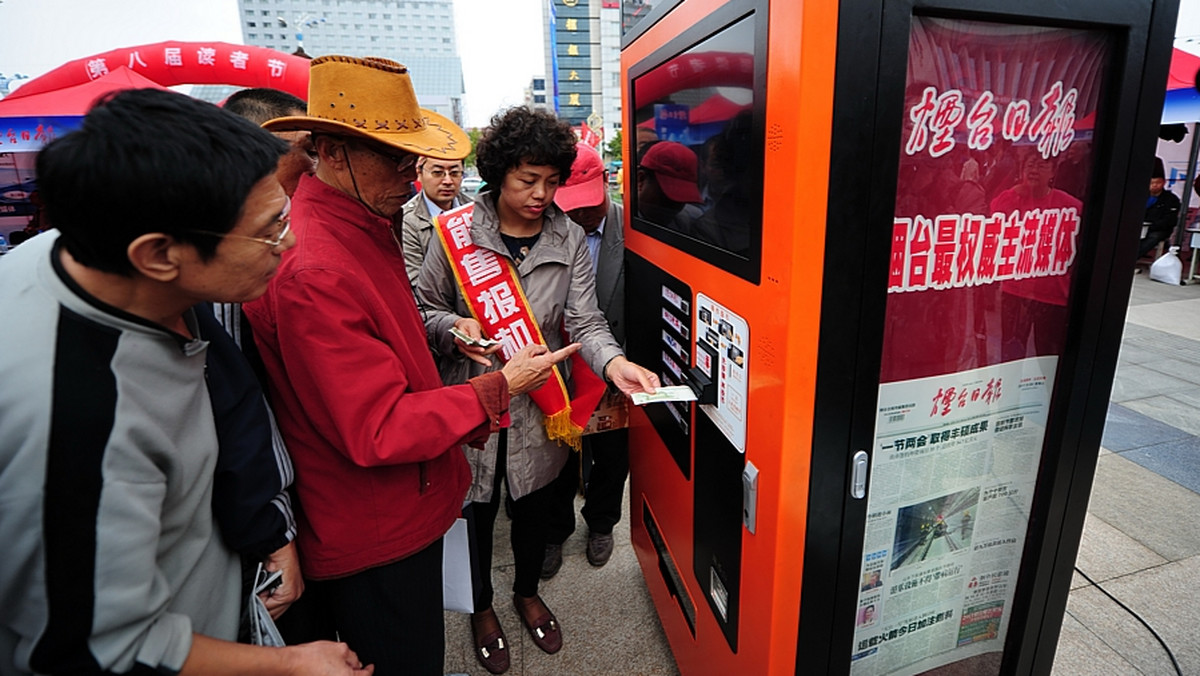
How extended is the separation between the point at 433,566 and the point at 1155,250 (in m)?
11.0

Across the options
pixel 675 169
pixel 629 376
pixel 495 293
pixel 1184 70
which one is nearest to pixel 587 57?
pixel 1184 70

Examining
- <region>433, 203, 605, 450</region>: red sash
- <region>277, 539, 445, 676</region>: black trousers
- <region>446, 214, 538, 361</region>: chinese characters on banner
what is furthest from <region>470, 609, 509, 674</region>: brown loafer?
<region>446, 214, 538, 361</region>: chinese characters on banner

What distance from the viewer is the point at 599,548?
264 centimetres

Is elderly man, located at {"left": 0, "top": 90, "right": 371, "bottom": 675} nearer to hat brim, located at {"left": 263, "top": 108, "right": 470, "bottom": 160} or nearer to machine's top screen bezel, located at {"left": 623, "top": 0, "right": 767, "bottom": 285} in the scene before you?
hat brim, located at {"left": 263, "top": 108, "right": 470, "bottom": 160}

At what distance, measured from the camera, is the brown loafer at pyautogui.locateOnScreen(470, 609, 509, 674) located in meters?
2.10

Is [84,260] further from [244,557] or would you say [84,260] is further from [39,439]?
[244,557]

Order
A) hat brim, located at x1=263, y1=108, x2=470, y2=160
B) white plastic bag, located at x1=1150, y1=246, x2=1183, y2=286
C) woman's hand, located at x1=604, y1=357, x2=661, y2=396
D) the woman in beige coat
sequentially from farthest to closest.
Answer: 1. white plastic bag, located at x1=1150, y1=246, x2=1183, y2=286
2. the woman in beige coat
3. woman's hand, located at x1=604, y1=357, x2=661, y2=396
4. hat brim, located at x1=263, y1=108, x2=470, y2=160

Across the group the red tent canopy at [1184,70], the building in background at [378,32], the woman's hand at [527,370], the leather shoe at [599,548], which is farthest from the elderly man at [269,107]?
the building in background at [378,32]

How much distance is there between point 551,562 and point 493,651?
1.67 ft

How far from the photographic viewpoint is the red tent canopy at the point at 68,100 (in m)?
4.54

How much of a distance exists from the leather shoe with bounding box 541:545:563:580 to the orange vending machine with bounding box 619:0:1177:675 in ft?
3.83

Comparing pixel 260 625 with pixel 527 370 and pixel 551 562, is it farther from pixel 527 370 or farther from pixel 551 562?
pixel 551 562

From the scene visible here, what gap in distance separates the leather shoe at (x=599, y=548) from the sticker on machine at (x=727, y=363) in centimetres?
142

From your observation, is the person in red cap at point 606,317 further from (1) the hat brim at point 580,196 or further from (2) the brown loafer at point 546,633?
(2) the brown loafer at point 546,633
